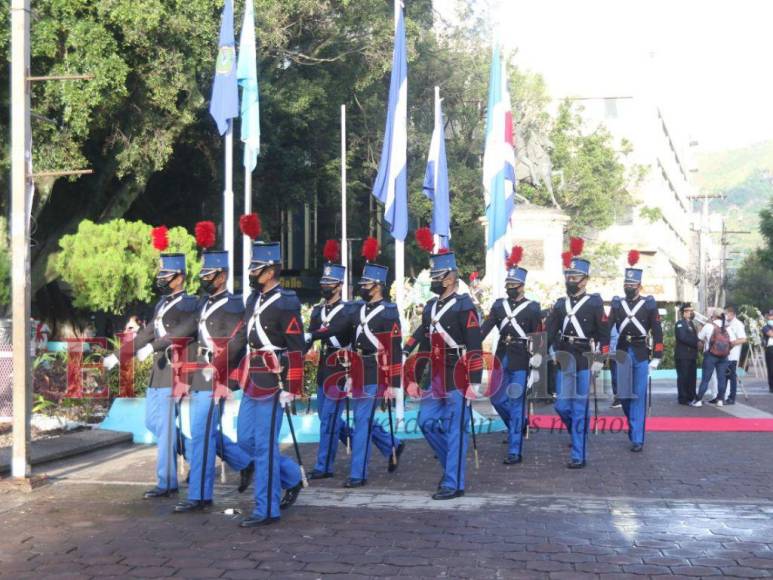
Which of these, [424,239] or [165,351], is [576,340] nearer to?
[424,239]

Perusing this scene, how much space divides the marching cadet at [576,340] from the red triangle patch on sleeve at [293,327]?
3858 mm

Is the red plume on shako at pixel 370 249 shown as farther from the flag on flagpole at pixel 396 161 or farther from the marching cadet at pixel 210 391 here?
the flag on flagpole at pixel 396 161

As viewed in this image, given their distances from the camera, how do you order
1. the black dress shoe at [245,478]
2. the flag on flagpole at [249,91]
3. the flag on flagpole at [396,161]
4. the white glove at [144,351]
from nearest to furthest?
the white glove at [144,351]
the black dress shoe at [245,478]
the flag on flagpole at [396,161]
the flag on flagpole at [249,91]

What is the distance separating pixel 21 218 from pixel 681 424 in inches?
373

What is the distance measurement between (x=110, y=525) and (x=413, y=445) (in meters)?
5.13

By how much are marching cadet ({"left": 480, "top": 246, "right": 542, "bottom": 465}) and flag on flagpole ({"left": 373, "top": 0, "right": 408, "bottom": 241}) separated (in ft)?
7.32

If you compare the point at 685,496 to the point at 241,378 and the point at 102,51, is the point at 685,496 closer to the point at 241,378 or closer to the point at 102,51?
the point at 241,378

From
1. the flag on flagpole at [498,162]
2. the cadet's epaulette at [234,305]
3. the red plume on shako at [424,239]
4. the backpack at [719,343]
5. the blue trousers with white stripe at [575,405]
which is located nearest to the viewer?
the cadet's epaulette at [234,305]

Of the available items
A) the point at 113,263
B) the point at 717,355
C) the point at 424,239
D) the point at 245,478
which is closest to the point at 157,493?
the point at 245,478

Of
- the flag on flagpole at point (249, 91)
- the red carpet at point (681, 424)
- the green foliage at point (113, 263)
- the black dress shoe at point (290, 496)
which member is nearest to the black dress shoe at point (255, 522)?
the black dress shoe at point (290, 496)

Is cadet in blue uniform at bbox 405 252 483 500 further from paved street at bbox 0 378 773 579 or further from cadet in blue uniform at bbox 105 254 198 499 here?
cadet in blue uniform at bbox 105 254 198 499

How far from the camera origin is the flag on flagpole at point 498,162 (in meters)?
15.8

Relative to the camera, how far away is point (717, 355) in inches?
693

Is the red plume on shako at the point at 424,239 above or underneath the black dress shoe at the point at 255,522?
above
